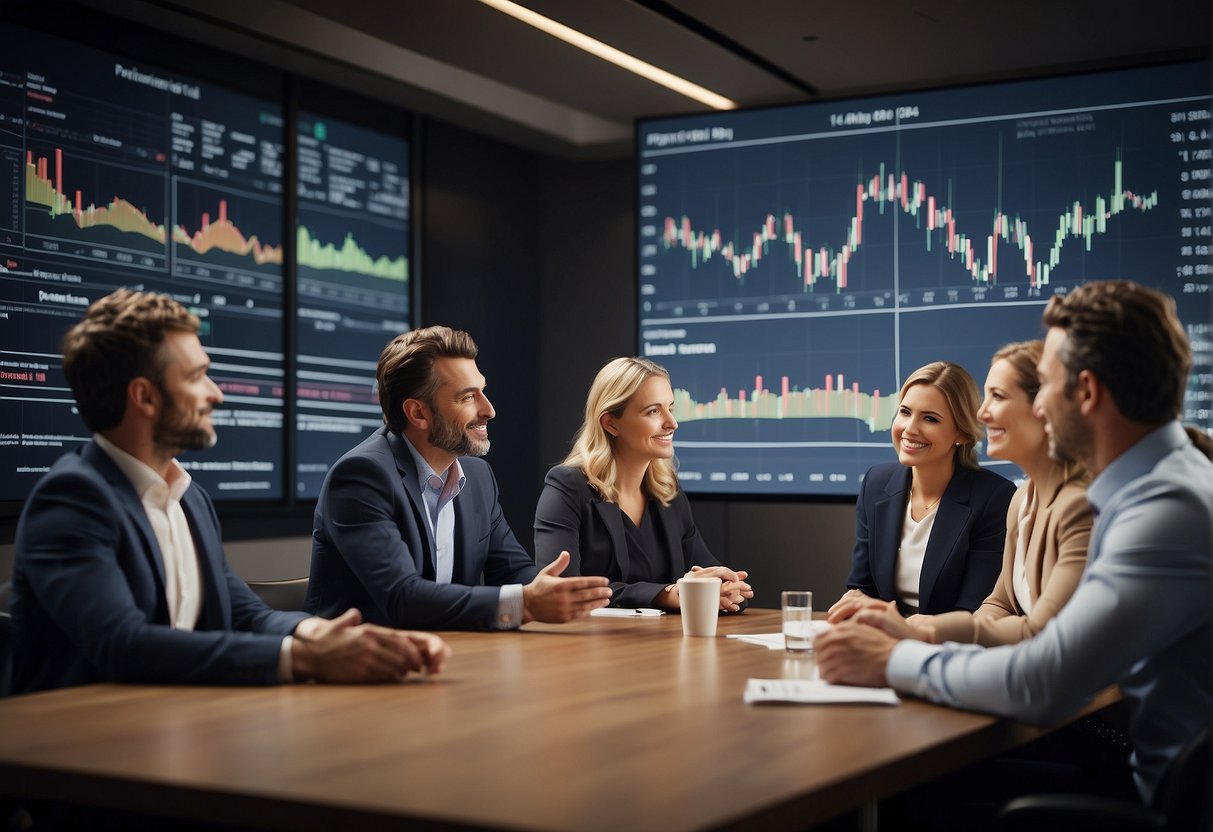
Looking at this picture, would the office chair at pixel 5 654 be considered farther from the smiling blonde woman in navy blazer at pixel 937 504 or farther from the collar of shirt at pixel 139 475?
the smiling blonde woman in navy blazer at pixel 937 504

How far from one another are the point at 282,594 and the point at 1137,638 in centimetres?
214

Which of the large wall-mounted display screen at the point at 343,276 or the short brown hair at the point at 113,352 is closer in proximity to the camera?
the short brown hair at the point at 113,352

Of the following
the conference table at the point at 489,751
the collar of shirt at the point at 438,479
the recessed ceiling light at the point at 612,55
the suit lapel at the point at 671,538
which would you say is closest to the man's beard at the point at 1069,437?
the conference table at the point at 489,751

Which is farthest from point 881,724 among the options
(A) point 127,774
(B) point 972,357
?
(B) point 972,357

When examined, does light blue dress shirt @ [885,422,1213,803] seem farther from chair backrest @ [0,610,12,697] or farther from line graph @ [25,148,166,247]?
line graph @ [25,148,166,247]

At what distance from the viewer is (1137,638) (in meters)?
1.83

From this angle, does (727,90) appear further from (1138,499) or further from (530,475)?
(1138,499)

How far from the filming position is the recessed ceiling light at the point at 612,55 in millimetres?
4758

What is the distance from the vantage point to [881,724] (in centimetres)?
180

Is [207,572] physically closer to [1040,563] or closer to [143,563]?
[143,563]

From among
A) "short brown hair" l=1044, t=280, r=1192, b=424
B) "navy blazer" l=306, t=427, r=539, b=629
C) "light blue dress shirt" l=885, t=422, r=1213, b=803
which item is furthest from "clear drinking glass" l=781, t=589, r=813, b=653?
"short brown hair" l=1044, t=280, r=1192, b=424

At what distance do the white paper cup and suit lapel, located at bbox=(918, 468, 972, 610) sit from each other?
772 millimetres

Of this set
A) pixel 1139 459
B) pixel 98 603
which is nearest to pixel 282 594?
pixel 98 603

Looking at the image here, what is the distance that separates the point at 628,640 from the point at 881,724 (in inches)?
39.3
